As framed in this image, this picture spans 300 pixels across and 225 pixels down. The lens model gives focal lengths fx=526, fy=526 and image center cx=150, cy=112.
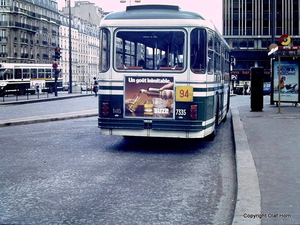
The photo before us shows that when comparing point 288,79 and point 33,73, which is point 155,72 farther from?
point 33,73

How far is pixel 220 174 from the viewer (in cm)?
826

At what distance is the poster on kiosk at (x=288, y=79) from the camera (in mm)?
22062

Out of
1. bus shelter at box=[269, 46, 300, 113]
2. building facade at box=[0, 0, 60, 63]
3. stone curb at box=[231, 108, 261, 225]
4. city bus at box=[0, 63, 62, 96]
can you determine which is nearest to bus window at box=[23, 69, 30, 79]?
city bus at box=[0, 63, 62, 96]

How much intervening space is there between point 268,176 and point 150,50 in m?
4.22

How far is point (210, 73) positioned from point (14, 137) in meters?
5.52

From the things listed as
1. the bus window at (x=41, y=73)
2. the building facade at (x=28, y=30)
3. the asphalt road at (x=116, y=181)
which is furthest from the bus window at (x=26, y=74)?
the asphalt road at (x=116, y=181)

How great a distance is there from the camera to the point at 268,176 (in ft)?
23.4

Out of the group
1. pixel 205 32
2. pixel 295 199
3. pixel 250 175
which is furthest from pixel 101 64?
pixel 295 199

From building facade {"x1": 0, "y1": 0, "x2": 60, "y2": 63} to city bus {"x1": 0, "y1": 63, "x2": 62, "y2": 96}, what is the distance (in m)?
22.5

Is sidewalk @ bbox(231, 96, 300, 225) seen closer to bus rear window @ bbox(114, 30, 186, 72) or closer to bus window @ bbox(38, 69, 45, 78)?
bus rear window @ bbox(114, 30, 186, 72)

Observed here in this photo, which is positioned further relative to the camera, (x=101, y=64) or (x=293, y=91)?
(x=293, y=91)

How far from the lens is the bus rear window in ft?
33.9

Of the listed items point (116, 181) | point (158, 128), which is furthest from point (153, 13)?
point (116, 181)

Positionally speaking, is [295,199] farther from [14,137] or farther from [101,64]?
[14,137]
